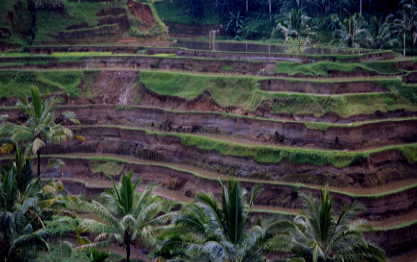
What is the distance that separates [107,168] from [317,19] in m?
37.6

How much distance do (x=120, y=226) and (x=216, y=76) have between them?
22804mm

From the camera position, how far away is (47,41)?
5891 cm

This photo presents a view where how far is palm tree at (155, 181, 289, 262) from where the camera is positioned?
74.6 ft

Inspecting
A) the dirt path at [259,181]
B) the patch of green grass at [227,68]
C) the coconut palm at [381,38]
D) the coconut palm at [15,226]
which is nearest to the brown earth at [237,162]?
the dirt path at [259,181]

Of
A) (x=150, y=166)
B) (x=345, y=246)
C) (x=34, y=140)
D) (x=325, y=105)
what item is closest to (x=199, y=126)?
(x=150, y=166)

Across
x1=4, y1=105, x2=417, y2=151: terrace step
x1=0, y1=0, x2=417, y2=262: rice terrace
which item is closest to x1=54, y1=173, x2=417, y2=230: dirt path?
x1=0, y1=0, x2=417, y2=262: rice terrace

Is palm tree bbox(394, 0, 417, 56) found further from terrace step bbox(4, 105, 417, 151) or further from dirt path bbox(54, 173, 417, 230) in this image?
dirt path bbox(54, 173, 417, 230)

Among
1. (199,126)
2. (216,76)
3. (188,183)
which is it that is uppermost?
(216,76)

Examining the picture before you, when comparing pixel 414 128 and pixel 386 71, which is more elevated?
pixel 386 71

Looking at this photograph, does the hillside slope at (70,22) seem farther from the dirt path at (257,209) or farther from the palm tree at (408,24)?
the palm tree at (408,24)

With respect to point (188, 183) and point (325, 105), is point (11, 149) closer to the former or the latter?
point (188, 183)

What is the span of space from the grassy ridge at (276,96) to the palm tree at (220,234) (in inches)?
713

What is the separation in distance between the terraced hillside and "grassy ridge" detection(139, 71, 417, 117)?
0.08 meters

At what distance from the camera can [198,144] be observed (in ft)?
134
